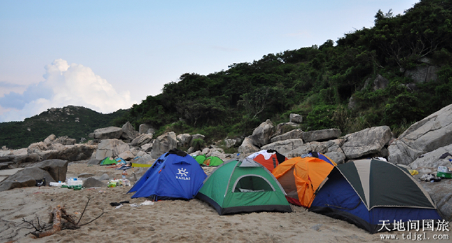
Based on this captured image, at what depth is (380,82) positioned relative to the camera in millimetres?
18891

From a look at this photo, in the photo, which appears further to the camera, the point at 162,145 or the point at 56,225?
the point at 162,145

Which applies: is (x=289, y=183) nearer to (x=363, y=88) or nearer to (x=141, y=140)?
(x=363, y=88)

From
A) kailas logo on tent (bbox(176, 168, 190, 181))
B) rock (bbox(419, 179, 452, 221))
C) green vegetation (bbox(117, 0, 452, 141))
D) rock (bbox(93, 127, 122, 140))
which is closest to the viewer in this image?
rock (bbox(419, 179, 452, 221))

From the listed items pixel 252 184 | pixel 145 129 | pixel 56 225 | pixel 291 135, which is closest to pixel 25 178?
pixel 56 225

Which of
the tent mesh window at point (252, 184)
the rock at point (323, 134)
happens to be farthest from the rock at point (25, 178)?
the rock at point (323, 134)

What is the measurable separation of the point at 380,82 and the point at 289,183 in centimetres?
1618

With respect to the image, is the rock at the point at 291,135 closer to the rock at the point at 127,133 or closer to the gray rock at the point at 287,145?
the gray rock at the point at 287,145

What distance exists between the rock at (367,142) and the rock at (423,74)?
23.1 feet

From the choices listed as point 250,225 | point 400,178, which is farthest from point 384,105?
point 250,225

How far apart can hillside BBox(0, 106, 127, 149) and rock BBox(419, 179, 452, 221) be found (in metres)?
54.7

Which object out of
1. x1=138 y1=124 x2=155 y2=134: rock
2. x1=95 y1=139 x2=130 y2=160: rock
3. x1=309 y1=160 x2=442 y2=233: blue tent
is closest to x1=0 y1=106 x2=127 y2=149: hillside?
x1=138 y1=124 x2=155 y2=134: rock

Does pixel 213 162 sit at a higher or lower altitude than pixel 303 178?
lower

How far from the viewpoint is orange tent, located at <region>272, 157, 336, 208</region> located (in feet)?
21.5

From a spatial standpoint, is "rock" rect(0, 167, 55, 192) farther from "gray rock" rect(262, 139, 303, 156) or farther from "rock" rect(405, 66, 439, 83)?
"rock" rect(405, 66, 439, 83)
